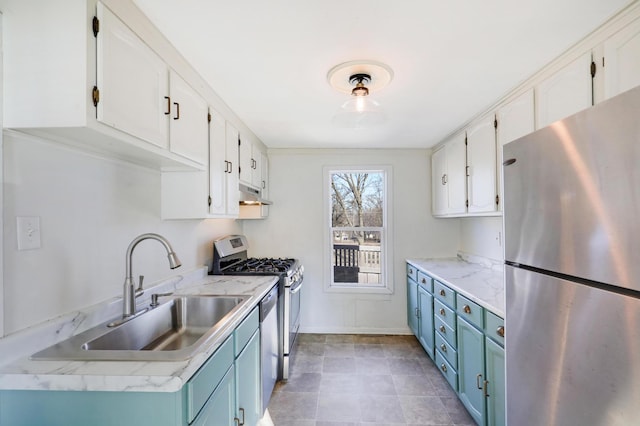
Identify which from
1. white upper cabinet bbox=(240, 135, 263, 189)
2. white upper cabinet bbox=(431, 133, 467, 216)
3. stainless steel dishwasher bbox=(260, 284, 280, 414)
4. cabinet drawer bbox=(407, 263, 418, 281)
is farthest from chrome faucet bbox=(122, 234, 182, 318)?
cabinet drawer bbox=(407, 263, 418, 281)

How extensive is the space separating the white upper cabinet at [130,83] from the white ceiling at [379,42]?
188 millimetres

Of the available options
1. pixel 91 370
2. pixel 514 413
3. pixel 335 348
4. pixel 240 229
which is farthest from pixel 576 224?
pixel 240 229

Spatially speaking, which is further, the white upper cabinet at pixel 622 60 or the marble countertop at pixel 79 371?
the white upper cabinet at pixel 622 60

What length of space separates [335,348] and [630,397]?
2736mm

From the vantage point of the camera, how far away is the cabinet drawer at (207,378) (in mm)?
1021

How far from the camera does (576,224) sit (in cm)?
90

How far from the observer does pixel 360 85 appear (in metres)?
1.81

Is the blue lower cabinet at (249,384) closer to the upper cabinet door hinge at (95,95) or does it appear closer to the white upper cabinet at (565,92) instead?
the upper cabinet door hinge at (95,95)

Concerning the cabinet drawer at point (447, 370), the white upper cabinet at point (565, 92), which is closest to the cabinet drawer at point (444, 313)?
the cabinet drawer at point (447, 370)

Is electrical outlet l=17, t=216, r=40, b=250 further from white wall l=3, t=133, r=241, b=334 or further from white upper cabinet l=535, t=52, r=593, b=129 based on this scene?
white upper cabinet l=535, t=52, r=593, b=129

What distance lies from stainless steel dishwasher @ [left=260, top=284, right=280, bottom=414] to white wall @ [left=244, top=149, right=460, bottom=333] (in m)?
1.21

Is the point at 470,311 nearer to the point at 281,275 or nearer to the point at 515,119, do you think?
the point at 515,119

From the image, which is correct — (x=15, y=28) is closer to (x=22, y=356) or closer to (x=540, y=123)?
(x=22, y=356)

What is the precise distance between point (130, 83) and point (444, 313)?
2.61 metres
